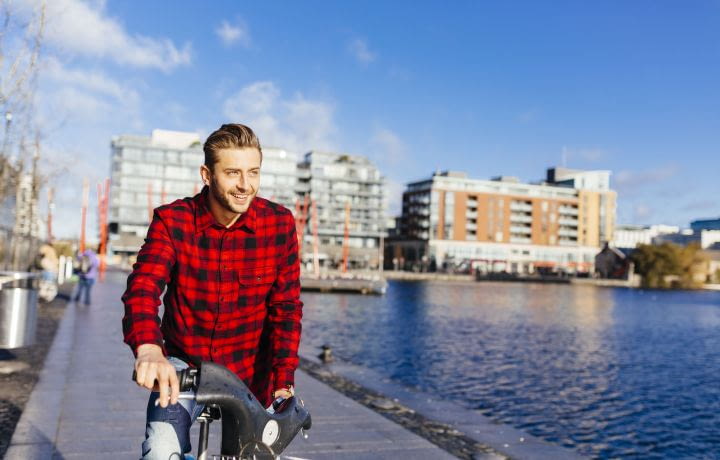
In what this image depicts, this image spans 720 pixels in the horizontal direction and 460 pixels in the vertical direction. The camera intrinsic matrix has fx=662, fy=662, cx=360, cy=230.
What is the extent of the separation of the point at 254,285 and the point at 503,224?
125970 millimetres

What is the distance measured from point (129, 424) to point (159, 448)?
4258 millimetres

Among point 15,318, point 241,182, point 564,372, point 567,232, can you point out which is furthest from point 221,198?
point 567,232

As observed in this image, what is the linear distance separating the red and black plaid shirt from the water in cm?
727

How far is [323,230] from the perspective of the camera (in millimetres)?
115188

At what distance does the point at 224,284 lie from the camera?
253 cm

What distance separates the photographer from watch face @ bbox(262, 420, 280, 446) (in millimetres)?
2109

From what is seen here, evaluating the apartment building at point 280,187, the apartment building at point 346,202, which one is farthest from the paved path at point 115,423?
the apartment building at point 346,202

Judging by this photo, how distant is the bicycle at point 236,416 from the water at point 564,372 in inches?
298

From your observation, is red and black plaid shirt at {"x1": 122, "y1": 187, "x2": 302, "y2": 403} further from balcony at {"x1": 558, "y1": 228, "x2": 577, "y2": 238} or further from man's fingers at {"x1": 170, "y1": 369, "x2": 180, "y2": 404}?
balcony at {"x1": 558, "y1": 228, "x2": 577, "y2": 238}

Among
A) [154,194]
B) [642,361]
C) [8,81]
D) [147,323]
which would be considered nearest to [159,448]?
[147,323]

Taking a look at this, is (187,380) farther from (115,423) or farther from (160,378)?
(115,423)

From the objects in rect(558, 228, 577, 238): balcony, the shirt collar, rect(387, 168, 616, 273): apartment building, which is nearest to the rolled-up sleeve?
the shirt collar

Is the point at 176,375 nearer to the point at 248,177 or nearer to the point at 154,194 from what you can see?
the point at 248,177

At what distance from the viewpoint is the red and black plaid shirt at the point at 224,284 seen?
97.9 inches
